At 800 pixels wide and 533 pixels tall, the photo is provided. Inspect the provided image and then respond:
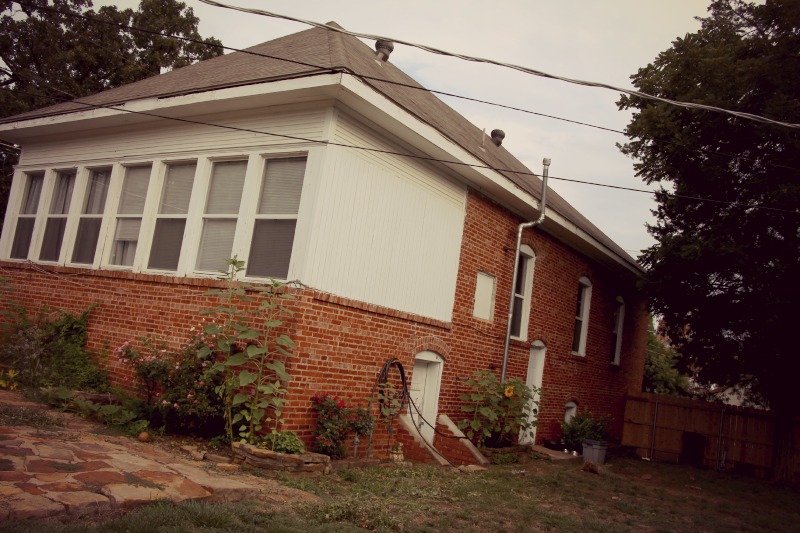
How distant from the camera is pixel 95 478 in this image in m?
4.86

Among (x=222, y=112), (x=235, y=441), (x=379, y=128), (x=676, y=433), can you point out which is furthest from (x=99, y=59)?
(x=676, y=433)

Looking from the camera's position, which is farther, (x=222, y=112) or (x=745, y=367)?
(x=745, y=367)

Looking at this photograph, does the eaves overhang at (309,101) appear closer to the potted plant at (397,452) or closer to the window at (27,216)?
the window at (27,216)

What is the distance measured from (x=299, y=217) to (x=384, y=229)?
1534mm

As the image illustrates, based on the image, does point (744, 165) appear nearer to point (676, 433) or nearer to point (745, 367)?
point (745, 367)

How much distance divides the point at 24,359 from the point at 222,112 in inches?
190

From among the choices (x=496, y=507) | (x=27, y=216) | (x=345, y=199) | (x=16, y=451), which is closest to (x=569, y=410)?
(x=496, y=507)

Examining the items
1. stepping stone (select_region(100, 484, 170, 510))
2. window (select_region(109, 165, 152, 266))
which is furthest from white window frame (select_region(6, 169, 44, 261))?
stepping stone (select_region(100, 484, 170, 510))

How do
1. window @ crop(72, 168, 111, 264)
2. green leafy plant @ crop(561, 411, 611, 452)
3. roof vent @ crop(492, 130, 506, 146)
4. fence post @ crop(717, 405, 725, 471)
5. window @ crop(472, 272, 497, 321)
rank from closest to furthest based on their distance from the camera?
window @ crop(72, 168, 111, 264), window @ crop(472, 272, 497, 321), green leafy plant @ crop(561, 411, 611, 452), fence post @ crop(717, 405, 725, 471), roof vent @ crop(492, 130, 506, 146)

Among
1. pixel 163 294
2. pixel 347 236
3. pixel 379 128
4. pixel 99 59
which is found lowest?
pixel 163 294

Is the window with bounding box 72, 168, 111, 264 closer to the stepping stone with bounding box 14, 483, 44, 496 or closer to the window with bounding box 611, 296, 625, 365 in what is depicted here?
the stepping stone with bounding box 14, 483, 44, 496

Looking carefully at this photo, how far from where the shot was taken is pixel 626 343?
1909 centimetres

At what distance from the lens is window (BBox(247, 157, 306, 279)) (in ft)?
27.5

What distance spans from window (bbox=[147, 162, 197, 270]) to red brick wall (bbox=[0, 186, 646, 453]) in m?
0.44
